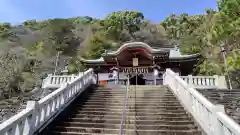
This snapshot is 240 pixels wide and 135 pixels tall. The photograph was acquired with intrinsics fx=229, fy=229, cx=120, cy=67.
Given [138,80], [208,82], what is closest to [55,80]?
[208,82]

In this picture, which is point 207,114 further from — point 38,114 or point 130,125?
point 38,114

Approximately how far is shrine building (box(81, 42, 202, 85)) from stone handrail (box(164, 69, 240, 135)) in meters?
10.4

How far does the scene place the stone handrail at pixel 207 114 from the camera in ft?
14.4

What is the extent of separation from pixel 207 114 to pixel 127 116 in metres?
2.59

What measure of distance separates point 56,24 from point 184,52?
2896 centimetres

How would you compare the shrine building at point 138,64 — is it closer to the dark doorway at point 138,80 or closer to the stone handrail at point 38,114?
the dark doorway at point 138,80

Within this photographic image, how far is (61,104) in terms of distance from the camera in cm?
785

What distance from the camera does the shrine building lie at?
18.7 metres

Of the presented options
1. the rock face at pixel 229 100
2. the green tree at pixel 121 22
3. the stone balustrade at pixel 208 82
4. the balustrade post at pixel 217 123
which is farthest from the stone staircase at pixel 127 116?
the green tree at pixel 121 22

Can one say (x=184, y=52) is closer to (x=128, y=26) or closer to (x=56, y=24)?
(x=128, y=26)

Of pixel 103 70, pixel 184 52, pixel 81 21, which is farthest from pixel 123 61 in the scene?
pixel 81 21

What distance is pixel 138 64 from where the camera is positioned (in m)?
19.7

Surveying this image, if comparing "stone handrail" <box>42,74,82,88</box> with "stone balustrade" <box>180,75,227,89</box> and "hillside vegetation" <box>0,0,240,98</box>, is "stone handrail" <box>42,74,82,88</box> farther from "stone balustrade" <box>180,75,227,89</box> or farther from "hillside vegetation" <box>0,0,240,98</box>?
"hillside vegetation" <box>0,0,240,98</box>

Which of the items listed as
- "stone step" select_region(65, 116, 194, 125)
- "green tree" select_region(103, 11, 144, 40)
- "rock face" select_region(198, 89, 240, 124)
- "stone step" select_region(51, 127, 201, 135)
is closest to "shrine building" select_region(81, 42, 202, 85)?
"rock face" select_region(198, 89, 240, 124)
